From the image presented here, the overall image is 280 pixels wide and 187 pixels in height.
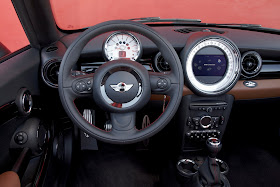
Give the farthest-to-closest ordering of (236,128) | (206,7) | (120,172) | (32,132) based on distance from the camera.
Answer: (206,7), (236,128), (120,172), (32,132)

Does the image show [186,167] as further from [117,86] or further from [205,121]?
[117,86]

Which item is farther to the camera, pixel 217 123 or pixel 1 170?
pixel 217 123

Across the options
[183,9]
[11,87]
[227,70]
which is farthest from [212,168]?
[183,9]

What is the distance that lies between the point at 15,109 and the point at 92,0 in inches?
209

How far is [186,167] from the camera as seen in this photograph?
1.68 metres

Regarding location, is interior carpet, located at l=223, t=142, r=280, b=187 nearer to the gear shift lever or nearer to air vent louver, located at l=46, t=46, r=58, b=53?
the gear shift lever

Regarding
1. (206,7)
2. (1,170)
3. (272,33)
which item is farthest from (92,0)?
(1,170)

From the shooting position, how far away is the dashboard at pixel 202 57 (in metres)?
1.41

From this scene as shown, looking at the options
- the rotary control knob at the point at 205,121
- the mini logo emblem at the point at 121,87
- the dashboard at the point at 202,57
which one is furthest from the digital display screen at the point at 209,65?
the mini logo emblem at the point at 121,87

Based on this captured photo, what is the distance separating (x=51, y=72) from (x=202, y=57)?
98 centimetres

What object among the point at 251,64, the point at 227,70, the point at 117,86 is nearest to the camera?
the point at 117,86

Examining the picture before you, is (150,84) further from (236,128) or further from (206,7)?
(206,7)

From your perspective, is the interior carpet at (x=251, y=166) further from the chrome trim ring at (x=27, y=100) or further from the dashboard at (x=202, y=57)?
the chrome trim ring at (x=27, y=100)

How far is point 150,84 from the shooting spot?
3.59 ft
